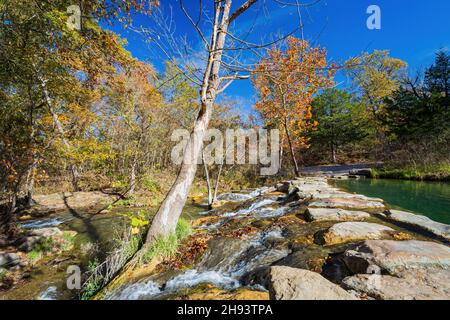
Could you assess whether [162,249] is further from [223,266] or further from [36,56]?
[36,56]

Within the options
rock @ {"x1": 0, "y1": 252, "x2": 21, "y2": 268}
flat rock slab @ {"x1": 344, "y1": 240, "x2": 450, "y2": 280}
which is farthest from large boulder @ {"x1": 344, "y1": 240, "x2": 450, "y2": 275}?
rock @ {"x1": 0, "y1": 252, "x2": 21, "y2": 268}

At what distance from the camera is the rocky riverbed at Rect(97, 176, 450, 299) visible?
5.72ft

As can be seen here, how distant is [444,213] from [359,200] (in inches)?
96.1

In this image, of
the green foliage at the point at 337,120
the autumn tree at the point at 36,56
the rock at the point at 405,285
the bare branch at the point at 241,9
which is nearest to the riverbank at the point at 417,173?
the green foliage at the point at 337,120

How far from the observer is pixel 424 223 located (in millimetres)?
3521

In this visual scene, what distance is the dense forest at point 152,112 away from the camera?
11.8 feet

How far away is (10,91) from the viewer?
15.5ft

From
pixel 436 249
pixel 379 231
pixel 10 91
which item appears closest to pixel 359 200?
pixel 379 231

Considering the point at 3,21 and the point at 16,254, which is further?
the point at 16,254

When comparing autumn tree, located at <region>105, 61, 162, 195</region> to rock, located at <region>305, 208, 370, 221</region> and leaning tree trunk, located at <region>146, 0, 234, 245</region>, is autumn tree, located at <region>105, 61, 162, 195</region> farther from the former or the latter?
rock, located at <region>305, 208, 370, 221</region>

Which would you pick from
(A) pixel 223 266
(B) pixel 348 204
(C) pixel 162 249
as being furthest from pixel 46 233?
(B) pixel 348 204

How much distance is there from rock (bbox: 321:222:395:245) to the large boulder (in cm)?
58
